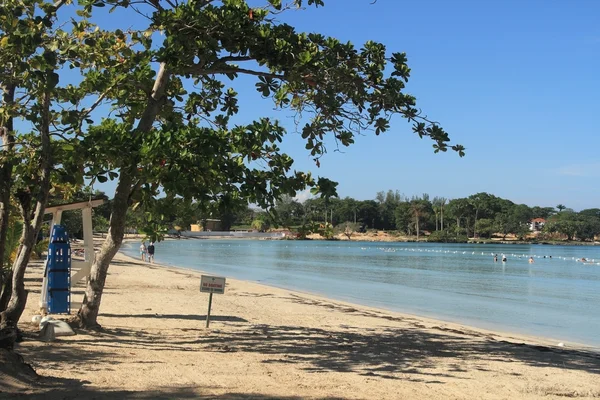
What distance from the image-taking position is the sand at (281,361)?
19.4ft

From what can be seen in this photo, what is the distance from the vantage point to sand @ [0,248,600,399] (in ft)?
19.4

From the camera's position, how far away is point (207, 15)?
7734 millimetres

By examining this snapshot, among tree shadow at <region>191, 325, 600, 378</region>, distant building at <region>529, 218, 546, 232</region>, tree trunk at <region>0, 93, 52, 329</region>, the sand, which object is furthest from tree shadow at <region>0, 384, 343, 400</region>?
distant building at <region>529, 218, 546, 232</region>

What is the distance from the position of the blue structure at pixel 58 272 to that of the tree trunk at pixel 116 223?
1223 mm

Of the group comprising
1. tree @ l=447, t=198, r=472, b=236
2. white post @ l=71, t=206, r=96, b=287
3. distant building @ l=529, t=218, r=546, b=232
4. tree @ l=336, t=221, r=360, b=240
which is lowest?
white post @ l=71, t=206, r=96, b=287

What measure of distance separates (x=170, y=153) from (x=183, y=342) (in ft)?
10.6

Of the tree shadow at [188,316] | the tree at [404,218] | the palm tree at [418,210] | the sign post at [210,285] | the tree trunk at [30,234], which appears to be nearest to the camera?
the tree trunk at [30,234]

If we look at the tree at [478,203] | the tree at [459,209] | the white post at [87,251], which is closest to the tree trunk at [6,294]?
the white post at [87,251]

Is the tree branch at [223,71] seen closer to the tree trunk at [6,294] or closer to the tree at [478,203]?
the tree trunk at [6,294]

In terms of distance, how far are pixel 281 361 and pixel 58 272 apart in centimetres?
459

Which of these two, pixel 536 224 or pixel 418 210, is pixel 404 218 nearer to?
pixel 418 210

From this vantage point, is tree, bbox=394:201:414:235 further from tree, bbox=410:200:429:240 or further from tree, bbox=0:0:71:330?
tree, bbox=0:0:71:330

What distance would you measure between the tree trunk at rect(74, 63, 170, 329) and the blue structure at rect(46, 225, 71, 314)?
1.22 m

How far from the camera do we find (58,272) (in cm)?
1005
